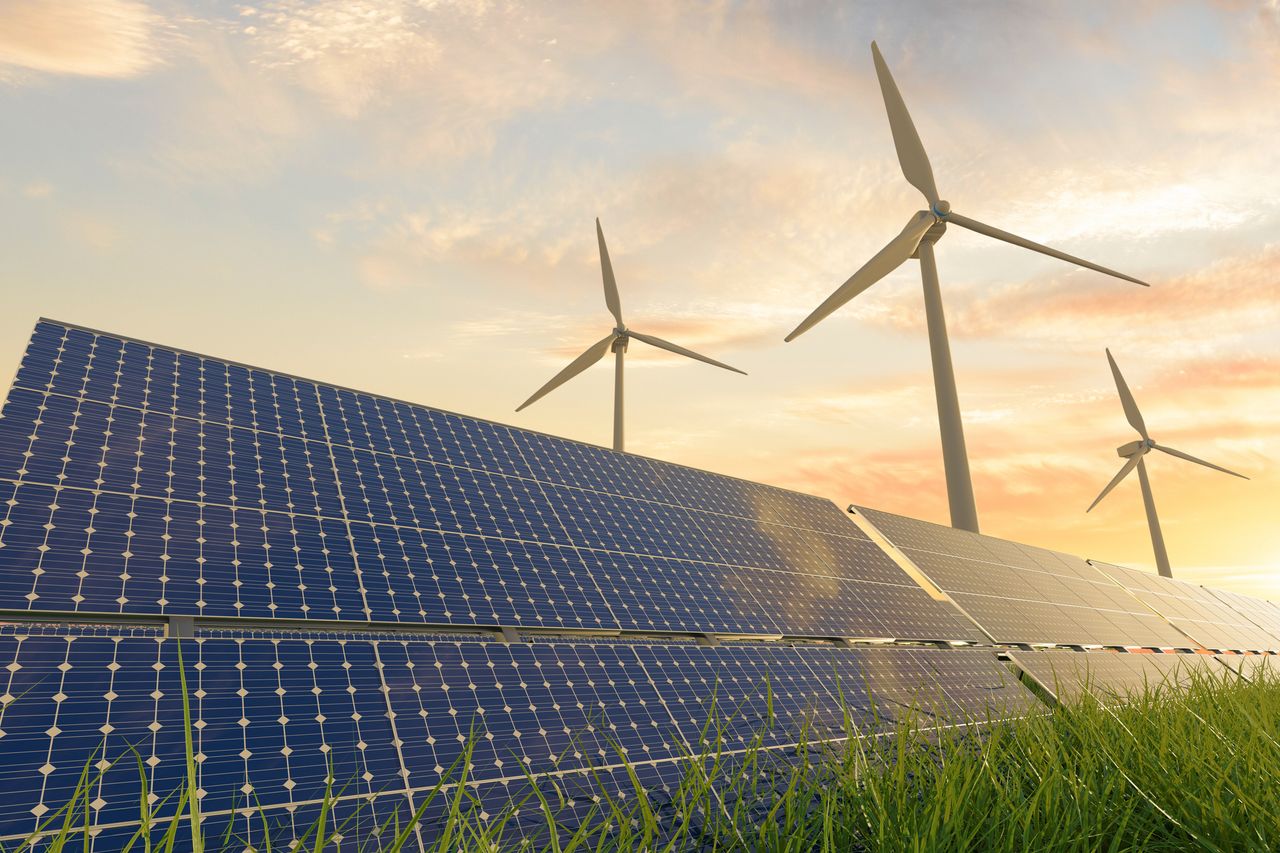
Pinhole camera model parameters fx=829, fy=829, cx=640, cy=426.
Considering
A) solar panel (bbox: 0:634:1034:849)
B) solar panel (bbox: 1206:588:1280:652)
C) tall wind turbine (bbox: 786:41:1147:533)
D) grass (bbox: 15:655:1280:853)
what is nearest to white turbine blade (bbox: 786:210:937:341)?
tall wind turbine (bbox: 786:41:1147:533)

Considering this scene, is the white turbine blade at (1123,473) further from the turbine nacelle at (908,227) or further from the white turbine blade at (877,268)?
the white turbine blade at (877,268)

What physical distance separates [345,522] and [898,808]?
6.89 metres

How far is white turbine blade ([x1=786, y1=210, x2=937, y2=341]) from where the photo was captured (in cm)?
3111

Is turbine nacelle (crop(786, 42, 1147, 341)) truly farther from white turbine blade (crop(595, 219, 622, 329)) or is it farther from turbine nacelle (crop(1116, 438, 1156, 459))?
turbine nacelle (crop(1116, 438, 1156, 459))

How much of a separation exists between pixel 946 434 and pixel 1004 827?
85.2ft

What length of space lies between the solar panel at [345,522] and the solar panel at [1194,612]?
50.1 feet

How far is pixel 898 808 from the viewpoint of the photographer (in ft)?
18.6

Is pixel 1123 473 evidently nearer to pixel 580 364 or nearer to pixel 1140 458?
pixel 1140 458

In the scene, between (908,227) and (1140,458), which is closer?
(908,227)

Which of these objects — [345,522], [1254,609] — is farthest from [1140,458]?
[345,522]

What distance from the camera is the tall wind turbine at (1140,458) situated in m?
53.8

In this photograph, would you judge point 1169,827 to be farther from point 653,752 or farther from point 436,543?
point 436,543

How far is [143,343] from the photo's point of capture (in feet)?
37.8

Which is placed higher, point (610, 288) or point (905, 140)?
point (905, 140)
